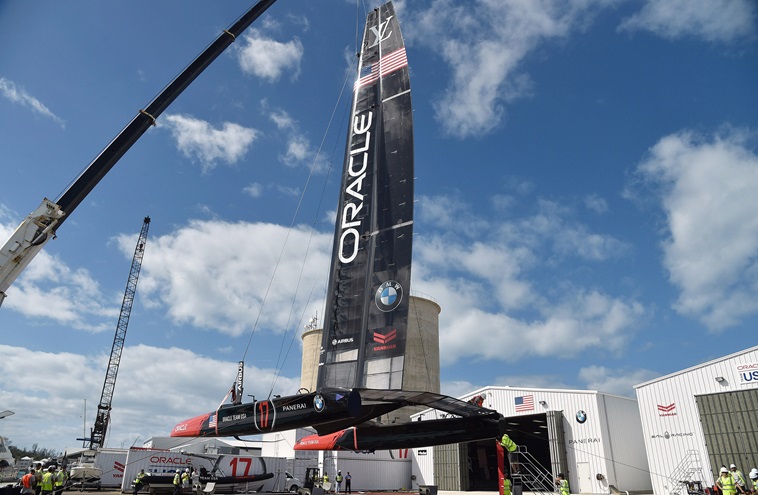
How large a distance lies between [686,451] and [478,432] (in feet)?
52.4

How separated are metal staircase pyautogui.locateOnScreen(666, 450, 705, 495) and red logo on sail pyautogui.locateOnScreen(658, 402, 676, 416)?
1.75 metres

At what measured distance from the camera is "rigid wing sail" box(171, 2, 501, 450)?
1295 centimetres

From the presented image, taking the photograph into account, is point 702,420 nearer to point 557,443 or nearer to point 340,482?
point 557,443

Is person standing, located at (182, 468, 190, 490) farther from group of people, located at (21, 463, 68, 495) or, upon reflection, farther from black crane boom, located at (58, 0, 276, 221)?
black crane boom, located at (58, 0, 276, 221)

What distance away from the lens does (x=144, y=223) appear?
6956 cm

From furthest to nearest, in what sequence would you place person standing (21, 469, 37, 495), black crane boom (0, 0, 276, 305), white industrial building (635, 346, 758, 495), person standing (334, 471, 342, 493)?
1. person standing (334, 471, 342, 493)
2. white industrial building (635, 346, 758, 495)
3. person standing (21, 469, 37, 495)
4. black crane boom (0, 0, 276, 305)

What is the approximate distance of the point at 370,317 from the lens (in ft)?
49.0

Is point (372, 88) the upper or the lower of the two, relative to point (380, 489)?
upper

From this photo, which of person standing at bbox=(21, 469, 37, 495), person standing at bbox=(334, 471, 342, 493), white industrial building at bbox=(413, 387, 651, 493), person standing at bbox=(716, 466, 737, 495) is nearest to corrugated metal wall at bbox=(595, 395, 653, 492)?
white industrial building at bbox=(413, 387, 651, 493)

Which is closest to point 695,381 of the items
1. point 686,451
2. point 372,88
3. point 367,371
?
point 686,451

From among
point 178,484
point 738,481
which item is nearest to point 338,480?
point 178,484

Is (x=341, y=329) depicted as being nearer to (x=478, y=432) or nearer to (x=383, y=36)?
(x=478, y=432)

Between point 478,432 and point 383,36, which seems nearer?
point 478,432

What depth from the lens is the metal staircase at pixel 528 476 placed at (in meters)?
14.3
